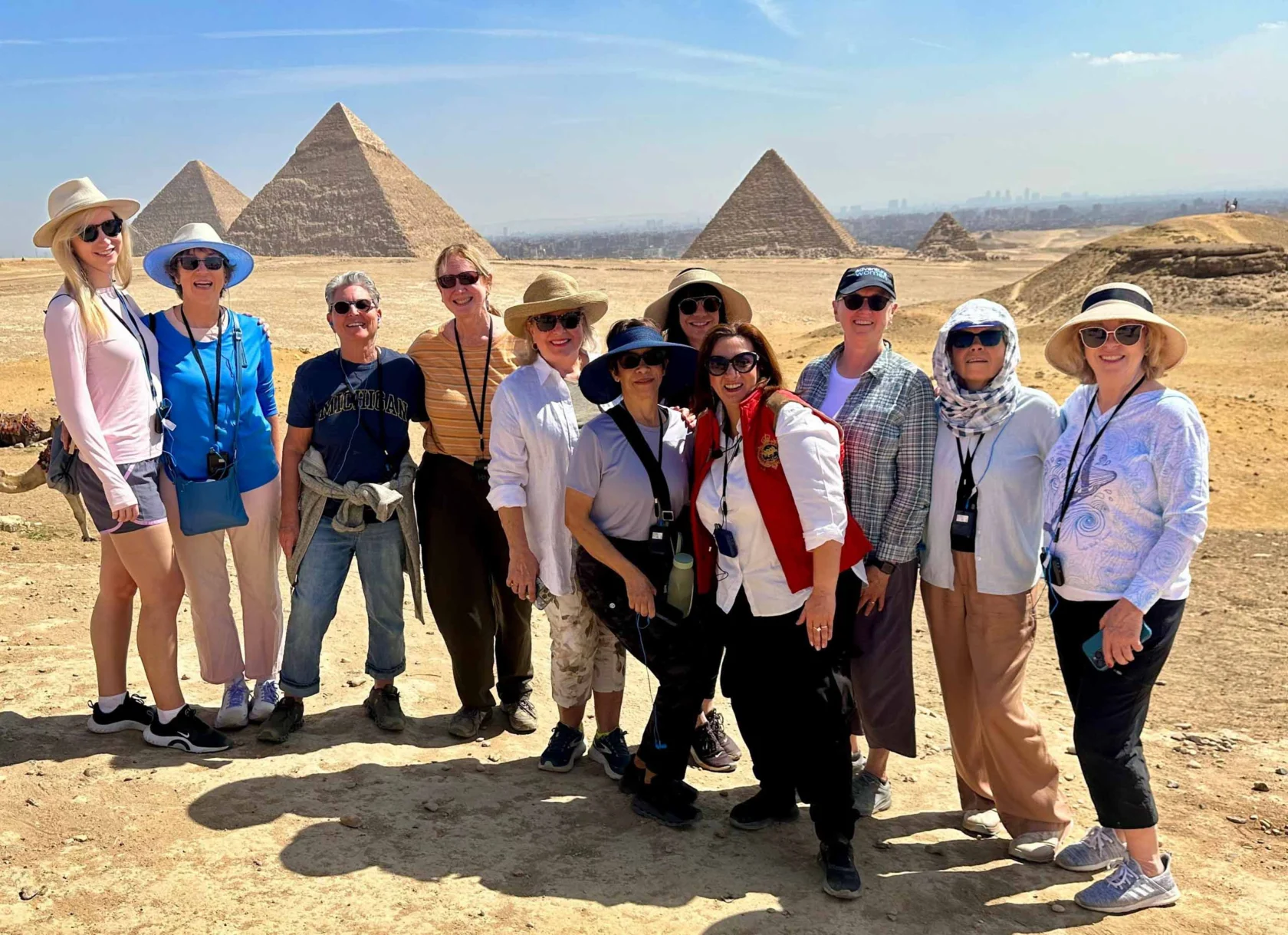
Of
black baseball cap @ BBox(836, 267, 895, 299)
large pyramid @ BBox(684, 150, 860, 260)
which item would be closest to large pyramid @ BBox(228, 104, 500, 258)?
large pyramid @ BBox(684, 150, 860, 260)

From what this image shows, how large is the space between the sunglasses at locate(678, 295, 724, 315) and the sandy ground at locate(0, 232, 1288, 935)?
1621mm

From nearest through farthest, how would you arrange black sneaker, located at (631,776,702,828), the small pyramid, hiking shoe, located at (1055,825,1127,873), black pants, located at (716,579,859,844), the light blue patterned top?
the light blue patterned top, black pants, located at (716,579,859,844), hiking shoe, located at (1055,825,1127,873), black sneaker, located at (631,776,702,828), the small pyramid

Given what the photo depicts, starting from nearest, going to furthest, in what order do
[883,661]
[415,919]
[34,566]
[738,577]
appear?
1. [415,919]
2. [738,577]
3. [883,661]
4. [34,566]

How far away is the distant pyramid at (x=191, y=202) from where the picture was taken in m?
83.7

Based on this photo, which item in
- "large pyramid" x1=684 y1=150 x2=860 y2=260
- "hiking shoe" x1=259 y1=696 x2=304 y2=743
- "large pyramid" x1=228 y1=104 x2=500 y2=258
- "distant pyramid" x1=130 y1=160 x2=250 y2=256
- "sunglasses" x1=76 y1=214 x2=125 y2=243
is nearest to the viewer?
"sunglasses" x1=76 y1=214 x2=125 y2=243

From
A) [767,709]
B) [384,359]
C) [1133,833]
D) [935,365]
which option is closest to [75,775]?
[384,359]

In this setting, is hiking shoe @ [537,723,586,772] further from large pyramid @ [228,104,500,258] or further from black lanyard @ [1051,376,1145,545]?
large pyramid @ [228,104,500,258]

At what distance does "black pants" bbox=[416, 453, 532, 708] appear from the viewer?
3.82 m

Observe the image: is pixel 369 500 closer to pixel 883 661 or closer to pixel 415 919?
pixel 415 919

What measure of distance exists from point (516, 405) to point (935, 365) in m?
1.29

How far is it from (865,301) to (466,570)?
5.60 ft

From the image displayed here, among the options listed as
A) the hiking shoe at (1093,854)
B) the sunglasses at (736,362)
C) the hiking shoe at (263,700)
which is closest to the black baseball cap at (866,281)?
the sunglasses at (736,362)

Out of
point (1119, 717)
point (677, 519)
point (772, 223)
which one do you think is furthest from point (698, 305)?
point (772, 223)

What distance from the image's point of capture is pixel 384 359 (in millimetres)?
3783
